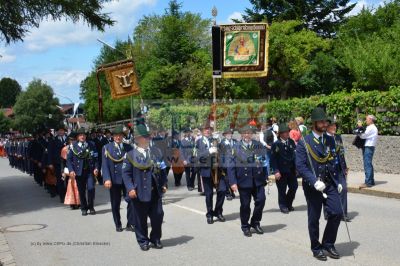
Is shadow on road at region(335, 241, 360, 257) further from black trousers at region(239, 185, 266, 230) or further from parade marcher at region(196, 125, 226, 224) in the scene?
parade marcher at region(196, 125, 226, 224)

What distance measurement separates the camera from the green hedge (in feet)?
55.8

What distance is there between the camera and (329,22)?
5044 cm

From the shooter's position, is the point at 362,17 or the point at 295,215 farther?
the point at 362,17

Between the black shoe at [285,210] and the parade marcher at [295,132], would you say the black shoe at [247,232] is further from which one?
the parade marcher at [295,132]

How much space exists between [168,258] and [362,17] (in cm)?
4529

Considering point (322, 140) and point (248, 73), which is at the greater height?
point (248, 73)

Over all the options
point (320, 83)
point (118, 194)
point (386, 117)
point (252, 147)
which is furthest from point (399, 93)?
point (320, 83)

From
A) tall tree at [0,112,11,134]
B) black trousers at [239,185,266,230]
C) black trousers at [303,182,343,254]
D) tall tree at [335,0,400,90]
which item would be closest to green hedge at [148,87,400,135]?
black trousers at [239,185,266,230]

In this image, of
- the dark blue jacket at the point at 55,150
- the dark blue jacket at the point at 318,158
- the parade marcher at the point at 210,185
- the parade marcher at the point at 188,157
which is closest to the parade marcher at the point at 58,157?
the dark blue jacket at the point at 55,150

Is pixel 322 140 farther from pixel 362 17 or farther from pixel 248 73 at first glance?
pixel 362 17

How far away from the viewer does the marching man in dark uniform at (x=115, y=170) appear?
392 inches

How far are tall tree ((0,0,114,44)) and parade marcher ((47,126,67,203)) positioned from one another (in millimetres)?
3025

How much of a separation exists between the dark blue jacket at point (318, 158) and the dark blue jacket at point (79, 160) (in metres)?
6.11

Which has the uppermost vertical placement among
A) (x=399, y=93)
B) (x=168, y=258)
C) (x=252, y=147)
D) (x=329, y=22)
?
(x=329, y=22)
